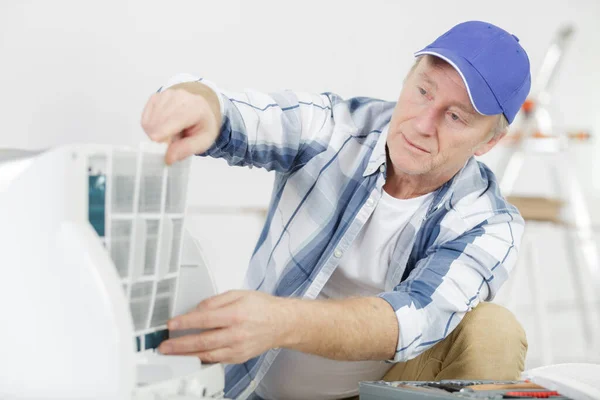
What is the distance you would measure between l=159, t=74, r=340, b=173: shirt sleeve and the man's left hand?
1.22 feet

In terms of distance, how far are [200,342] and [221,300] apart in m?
0.05

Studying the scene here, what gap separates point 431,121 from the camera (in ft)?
3.99

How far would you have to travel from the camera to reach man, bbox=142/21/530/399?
1.08 metres

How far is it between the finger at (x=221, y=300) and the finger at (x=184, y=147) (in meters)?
0.16

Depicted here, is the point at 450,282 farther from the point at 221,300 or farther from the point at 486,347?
the point at 221,300

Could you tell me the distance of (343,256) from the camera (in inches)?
53.0

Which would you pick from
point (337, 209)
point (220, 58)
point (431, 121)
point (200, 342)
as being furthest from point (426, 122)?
point (220, 58)

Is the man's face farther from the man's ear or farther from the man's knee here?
the man's knee

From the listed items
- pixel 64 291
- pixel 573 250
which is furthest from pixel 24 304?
pixel 573 250

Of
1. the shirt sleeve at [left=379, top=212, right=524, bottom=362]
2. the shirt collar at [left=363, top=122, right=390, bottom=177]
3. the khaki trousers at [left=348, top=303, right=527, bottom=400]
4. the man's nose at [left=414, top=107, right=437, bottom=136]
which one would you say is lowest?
the khaki trousers at [left=348, top=303, right=527, bottom=400]

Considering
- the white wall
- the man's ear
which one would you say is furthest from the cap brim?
the white wall

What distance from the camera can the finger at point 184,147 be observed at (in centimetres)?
77

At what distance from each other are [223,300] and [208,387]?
0.31 feet

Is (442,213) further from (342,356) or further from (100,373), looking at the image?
(100,373)
